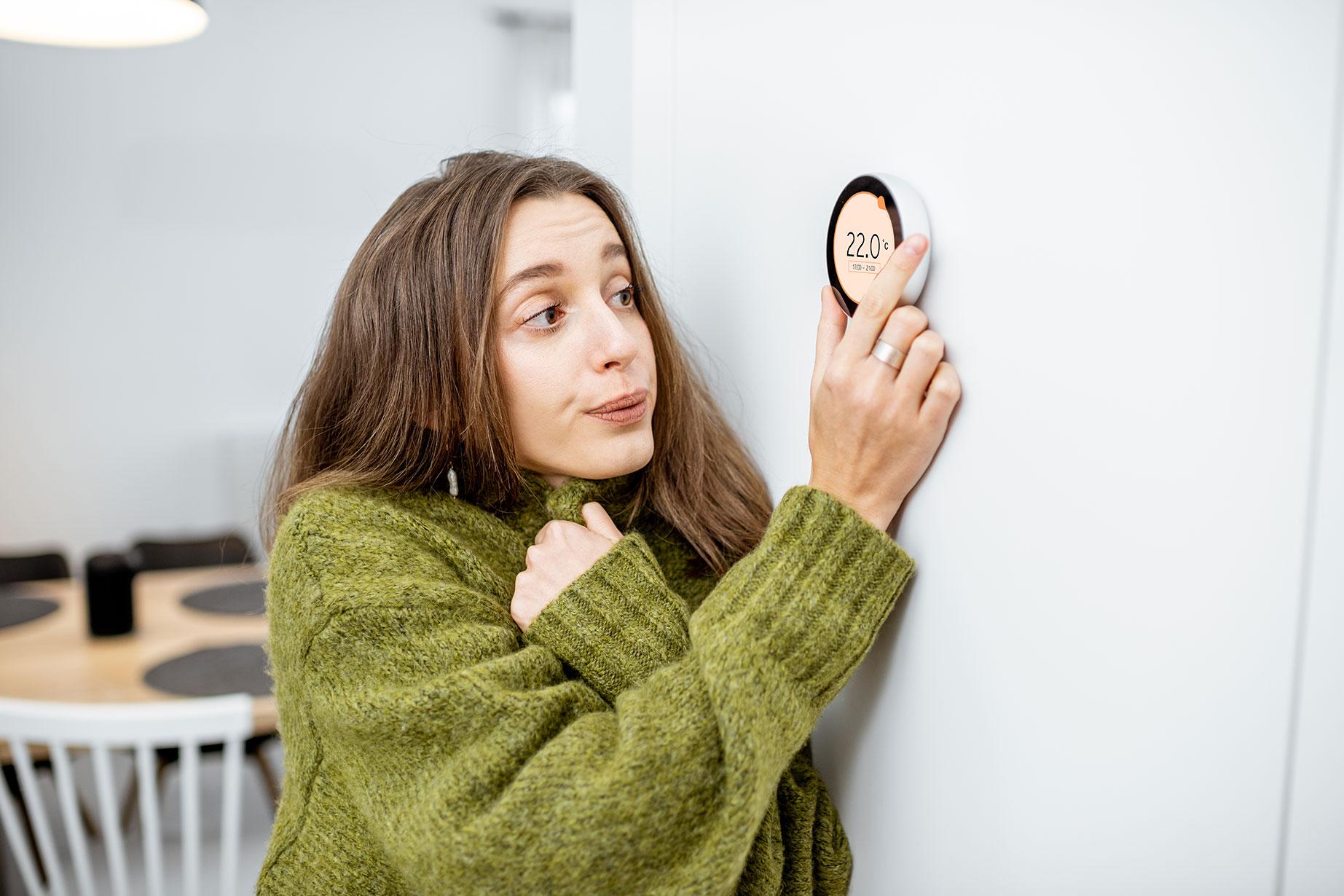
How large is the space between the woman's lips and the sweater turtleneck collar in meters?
0.07

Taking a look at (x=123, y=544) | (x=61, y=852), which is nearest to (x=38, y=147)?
(x=123, y=544)

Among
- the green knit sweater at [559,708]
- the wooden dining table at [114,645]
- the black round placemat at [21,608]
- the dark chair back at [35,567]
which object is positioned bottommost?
the dark chair back at [35,567]

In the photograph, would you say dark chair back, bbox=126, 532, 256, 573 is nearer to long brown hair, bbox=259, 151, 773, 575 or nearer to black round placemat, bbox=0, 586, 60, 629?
black round placemat, bbox=0, 586, 60, 629

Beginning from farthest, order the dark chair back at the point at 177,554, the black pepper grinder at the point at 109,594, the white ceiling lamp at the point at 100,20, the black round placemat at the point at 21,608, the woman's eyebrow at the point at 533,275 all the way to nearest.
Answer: the dark chair back at the point at 177,554
the black round placemat at the point at 21,608
the black pepper grinder at the point at 109,594
the white ceiling lamp at the point at 100,20
the woman's eyebrow at the point at 533,275

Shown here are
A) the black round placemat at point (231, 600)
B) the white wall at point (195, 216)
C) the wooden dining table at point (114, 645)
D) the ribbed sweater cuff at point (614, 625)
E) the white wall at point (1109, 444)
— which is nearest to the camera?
the white wall at point (1109, 444)

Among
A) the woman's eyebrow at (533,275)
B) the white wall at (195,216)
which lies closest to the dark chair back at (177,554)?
the white wall at (195,216)

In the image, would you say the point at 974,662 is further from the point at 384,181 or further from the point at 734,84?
the point at 384,181

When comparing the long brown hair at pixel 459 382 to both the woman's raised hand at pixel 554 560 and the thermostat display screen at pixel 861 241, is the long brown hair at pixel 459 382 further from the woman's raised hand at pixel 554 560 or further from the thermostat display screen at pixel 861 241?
the thermostat display screen at pixel 861 241

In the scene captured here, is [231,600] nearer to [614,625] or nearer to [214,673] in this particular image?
[214,673]

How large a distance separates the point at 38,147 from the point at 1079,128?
3931 mm

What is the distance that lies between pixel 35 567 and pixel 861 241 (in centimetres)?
304

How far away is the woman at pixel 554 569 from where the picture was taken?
25.9 inches

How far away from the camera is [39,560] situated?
114 inches

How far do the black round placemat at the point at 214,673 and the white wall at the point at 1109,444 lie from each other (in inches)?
54.3
